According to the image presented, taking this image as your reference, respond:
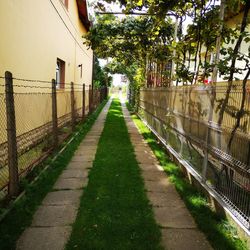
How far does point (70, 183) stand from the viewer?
5.54 m

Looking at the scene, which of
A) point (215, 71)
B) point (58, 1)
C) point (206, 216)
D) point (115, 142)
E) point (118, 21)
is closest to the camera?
point (206, 216)

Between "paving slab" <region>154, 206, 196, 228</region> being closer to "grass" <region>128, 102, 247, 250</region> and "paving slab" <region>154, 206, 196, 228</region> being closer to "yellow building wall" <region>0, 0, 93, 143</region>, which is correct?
"grass" <region>128, 102, 247, 250</region>

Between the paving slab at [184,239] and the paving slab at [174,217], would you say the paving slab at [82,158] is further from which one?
the paving slab at [184,239]

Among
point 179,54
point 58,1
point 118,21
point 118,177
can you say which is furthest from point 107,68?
point 118,177

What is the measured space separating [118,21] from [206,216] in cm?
1229

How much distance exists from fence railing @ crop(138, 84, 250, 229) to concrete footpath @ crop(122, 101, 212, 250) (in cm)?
50

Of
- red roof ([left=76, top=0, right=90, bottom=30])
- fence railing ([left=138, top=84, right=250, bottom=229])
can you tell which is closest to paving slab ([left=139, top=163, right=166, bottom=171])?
fence railing ([left=138, top=84, right=250, bottom=229])

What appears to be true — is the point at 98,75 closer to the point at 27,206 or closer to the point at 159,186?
the point at 159,186

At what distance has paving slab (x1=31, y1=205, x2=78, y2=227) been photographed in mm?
3963

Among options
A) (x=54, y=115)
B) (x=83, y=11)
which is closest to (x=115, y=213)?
(x=54, y=115)

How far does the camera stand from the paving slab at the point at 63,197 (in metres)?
4.65

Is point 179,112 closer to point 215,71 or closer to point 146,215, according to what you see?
point 215,71

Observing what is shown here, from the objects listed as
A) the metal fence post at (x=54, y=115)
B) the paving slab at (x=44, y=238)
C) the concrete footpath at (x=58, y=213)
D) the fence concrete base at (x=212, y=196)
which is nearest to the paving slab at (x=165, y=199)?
the fence concrete base at (x=212, y=196)

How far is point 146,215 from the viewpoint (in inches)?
168
